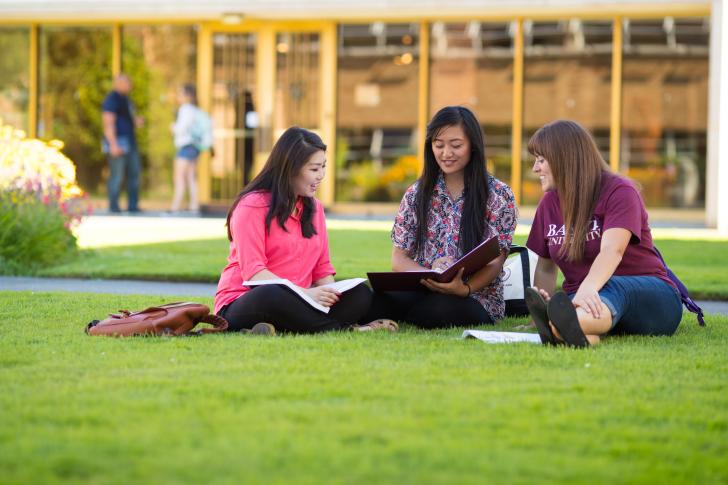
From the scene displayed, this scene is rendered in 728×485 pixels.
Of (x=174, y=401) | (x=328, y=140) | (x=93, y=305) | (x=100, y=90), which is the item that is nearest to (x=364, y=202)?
(x=328, y=140)

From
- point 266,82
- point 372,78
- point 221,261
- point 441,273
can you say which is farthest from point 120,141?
point 441,273

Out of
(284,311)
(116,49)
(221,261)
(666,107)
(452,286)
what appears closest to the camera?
(284,311)

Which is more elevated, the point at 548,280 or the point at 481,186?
the point at 481,186

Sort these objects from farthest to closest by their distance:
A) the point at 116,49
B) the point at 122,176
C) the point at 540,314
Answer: the point at 116,49, the point at 122,176, the point at 540,314

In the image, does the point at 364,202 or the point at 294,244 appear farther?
the point at 364,202

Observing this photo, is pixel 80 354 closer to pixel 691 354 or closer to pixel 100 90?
pixel 691 354

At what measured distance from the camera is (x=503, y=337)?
568cm

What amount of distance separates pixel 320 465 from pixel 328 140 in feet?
48.9

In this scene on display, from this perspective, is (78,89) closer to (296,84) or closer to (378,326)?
(296,84)

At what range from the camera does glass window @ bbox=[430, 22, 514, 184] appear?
690 inches

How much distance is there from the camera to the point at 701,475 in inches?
130

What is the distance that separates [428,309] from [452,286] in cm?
27

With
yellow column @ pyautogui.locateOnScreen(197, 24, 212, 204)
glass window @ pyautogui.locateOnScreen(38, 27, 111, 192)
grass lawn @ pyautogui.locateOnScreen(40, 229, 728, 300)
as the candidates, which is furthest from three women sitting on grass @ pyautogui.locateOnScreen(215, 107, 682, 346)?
glass window @ pyautogui.locateOnScreen(38, 27, 111, 192)

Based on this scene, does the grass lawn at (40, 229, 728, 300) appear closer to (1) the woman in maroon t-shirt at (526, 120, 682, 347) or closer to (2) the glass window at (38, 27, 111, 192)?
(1) the woman in maroon t-shirt at (526, 120, 682, 347)
